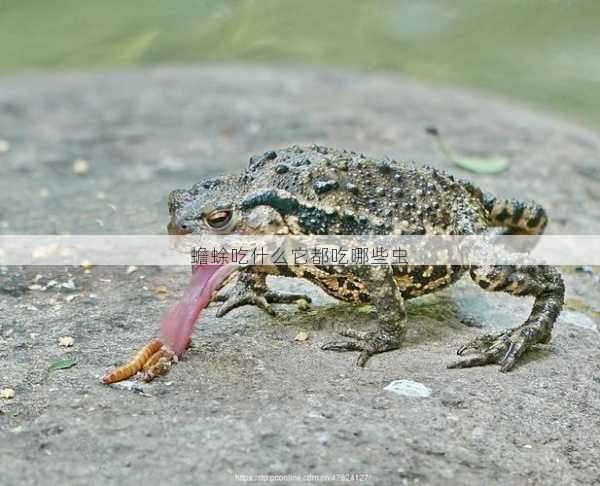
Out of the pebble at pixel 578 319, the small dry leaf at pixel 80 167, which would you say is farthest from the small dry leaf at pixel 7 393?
the small dry leaf at pixel 80 167

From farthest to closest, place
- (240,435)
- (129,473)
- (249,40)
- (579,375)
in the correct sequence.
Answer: (249,40)
(579,375)
(240,435)
(129,473)

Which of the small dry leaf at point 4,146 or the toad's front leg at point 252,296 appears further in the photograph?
the small dry leaf at point 4,146

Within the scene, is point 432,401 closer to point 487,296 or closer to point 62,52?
point 487,296

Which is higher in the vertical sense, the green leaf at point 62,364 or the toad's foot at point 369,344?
the toad's foot at point 369,344

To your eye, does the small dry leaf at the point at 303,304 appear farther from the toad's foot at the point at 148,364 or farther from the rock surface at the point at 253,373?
the toad's foot at the point at 148,364

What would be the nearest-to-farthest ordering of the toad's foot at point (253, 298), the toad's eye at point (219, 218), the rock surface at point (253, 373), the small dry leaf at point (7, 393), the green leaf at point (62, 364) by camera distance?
the rock surface at point (253, 373), the small dry leaf at point (7, 393), the green leaf at point (62, 364), the toad's eye at point (219, 218), the toad's foot at point (253, 298)

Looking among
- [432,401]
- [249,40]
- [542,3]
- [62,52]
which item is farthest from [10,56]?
[432,401]

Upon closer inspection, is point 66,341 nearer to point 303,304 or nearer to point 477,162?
point 303,304
